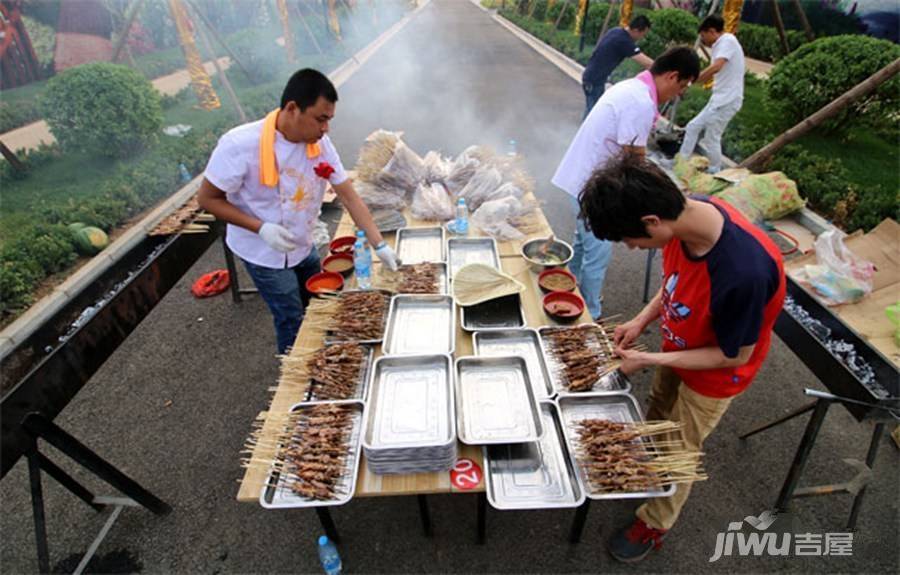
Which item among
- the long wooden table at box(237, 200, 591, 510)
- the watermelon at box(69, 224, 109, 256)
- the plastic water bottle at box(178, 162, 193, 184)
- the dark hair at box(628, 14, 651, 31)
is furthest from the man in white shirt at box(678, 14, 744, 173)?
the watermelon at box(69, 224, 109, 256)

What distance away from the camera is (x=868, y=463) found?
3000mm

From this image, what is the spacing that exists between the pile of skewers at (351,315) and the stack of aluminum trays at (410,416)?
45 centimetres

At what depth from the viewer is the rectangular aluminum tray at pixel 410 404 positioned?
2.41 m

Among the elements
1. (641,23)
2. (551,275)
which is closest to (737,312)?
(551,275)

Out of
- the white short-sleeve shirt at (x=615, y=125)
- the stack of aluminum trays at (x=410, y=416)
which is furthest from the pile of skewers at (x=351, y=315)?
the white short-sleeve shirt at (x=615, y=125)

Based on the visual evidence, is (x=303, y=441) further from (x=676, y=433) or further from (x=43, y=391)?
(x=676, y=433)

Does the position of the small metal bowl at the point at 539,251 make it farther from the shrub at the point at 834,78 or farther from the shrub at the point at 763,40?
the shrub at the point at 763,40

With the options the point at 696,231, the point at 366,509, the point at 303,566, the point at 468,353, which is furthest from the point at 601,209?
the point at 303,566

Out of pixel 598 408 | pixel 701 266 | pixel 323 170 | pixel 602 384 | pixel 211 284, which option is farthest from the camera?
pixel 211 284

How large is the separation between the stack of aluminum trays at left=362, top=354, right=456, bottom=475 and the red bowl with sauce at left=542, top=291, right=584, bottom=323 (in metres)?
1.00

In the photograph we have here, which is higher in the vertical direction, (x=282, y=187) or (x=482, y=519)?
(x=282, y=187)

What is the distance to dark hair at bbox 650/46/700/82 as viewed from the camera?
3.64m

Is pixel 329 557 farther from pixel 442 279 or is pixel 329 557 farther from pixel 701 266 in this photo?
pixel 701 266

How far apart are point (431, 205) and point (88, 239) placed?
498cm
